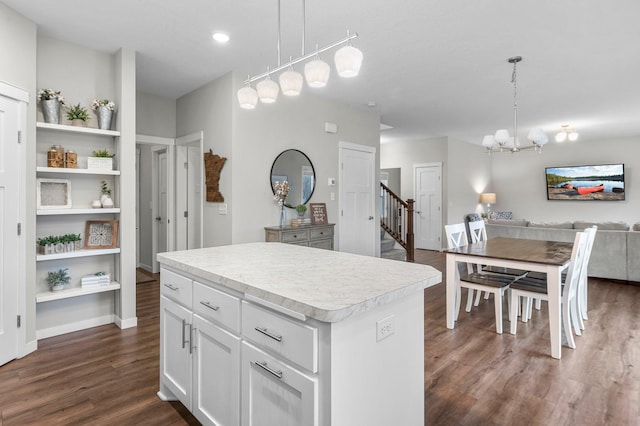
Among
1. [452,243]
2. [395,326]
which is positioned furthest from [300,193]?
[395,326]

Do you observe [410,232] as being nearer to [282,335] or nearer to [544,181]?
[544,181]

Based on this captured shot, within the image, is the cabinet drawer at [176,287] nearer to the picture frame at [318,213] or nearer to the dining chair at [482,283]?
the dining chair at [482,283]

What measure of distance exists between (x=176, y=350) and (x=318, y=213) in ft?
9.86

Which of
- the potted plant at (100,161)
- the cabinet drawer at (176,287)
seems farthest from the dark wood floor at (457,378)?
the potted plant at (100,161)

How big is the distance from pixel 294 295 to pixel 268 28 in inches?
99.3

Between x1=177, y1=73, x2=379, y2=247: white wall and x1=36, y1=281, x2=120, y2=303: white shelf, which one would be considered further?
x1=177, y1=73, x2=379, y2=247: white wall

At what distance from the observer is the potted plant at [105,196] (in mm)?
3301

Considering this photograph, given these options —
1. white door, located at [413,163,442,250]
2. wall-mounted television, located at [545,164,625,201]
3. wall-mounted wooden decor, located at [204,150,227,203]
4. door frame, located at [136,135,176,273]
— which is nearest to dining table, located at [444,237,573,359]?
wall-mounted wooden decor, located at [204,150,227,203]

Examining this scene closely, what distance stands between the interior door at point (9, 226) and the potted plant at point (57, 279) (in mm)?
430

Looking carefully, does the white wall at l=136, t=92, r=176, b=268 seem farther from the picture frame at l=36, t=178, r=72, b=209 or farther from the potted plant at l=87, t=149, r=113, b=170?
the picture frame at l=36, t=178, r=72, b=209

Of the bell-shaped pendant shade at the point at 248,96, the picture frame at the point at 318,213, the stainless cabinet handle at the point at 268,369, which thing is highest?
the bell-shaped pendant shade at the point at 248,96

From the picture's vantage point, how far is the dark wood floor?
6.49ft

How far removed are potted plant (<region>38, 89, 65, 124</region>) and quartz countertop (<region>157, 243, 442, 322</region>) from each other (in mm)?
1969

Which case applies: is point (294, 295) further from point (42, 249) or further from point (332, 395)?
point (42, 249)
